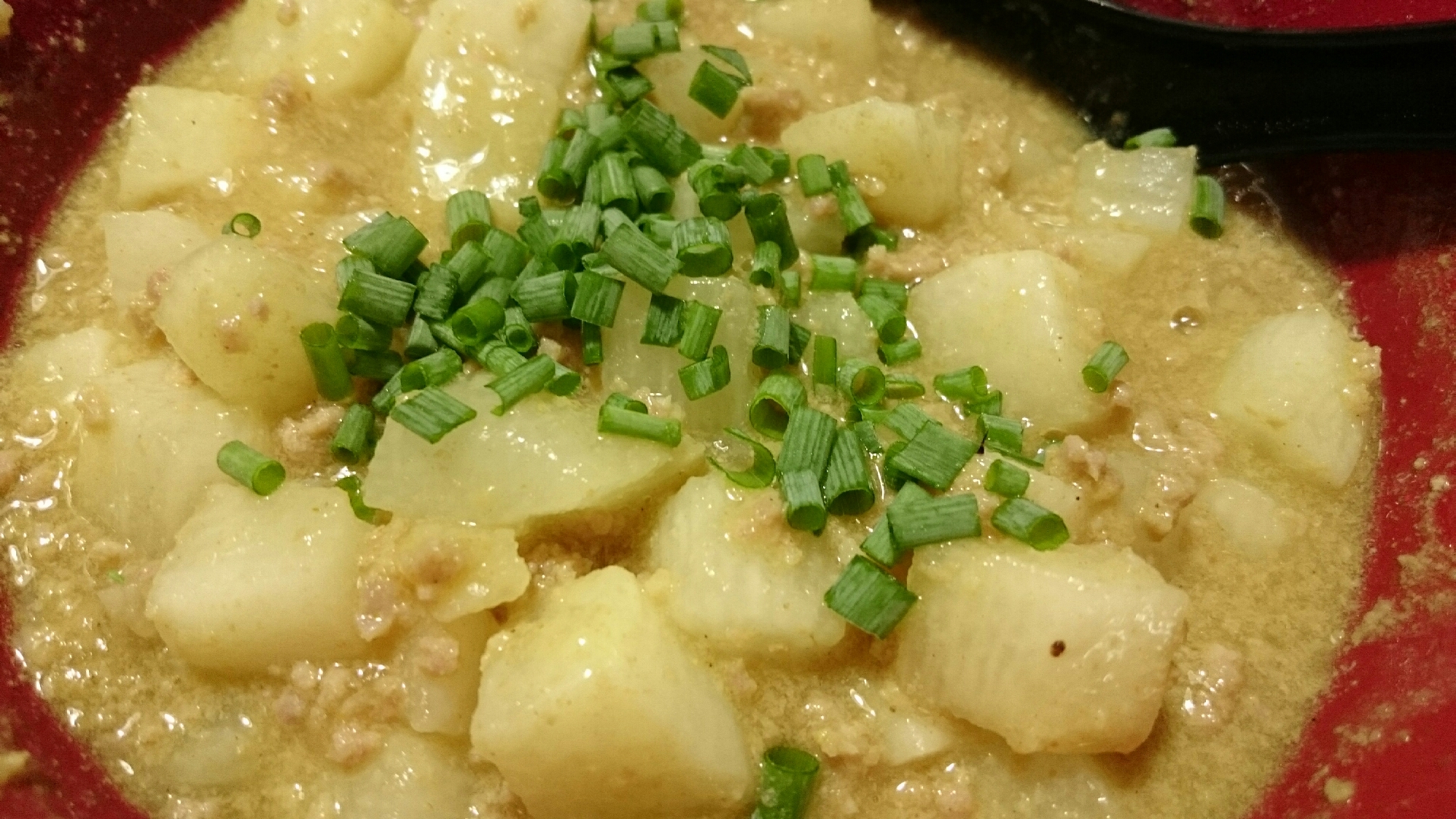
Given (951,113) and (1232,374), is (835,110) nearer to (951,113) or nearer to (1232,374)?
(951,113)

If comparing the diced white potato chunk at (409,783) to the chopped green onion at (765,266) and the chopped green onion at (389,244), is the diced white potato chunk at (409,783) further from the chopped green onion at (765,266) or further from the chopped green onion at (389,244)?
the chopped green onion at (765,266)

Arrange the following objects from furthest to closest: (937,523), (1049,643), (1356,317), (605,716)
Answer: (1356,317)
(937,523)
(1049,643)
(605,716)

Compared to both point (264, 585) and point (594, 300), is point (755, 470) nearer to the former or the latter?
point (594, 300)

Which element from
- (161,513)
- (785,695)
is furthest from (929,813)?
(161,513)

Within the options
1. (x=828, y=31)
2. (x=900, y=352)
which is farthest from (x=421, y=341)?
(x=828, y=31)

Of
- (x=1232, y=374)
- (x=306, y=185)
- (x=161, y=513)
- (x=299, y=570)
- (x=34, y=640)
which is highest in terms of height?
(x=1232, y=374)

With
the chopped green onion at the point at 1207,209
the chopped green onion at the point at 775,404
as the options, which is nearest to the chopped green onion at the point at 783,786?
the chopped green onion at the point at 775,404
